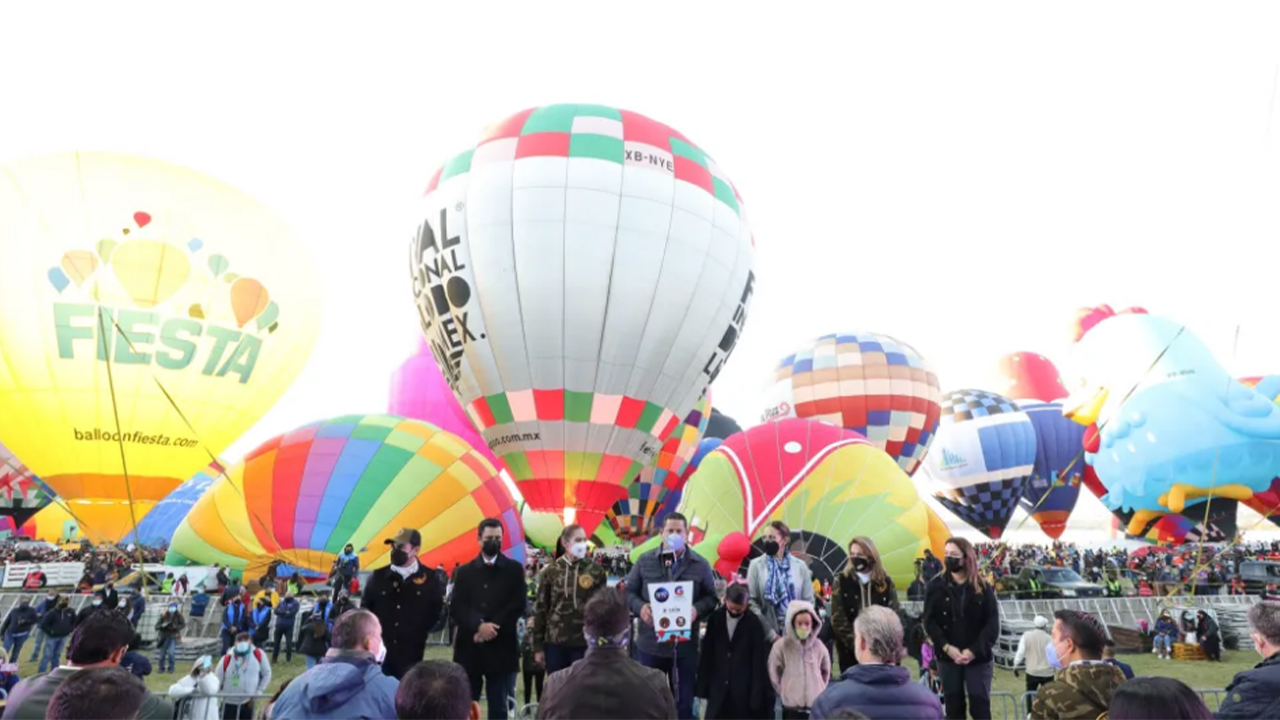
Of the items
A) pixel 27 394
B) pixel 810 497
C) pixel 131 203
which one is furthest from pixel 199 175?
pixel 810 497

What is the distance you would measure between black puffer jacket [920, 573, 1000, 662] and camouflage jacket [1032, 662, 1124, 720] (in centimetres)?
192

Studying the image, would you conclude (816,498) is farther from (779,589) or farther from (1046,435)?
(1046,435)

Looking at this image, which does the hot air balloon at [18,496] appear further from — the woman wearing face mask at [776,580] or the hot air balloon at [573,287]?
the woman wearing face mask at [776,580]

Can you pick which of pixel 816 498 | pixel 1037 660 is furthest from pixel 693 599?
pixel 816 498

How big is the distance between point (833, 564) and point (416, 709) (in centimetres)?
1105

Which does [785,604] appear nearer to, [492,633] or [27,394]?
[492,633]

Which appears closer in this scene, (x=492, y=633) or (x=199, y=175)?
(x=492, y=633)

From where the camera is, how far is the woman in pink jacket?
4.53m

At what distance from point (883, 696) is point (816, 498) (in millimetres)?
10570

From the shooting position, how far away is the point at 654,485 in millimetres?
24672

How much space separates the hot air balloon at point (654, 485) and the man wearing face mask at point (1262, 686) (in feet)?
68.0

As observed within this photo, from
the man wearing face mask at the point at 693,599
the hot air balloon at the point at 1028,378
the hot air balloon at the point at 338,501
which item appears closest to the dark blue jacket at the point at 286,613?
the hot air balloon at the point at 338,501

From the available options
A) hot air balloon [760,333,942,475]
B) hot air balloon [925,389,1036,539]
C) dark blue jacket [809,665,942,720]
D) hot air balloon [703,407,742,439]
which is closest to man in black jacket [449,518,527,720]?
dark blue jacket [809,665,942,720]

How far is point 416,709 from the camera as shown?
2.41 m
